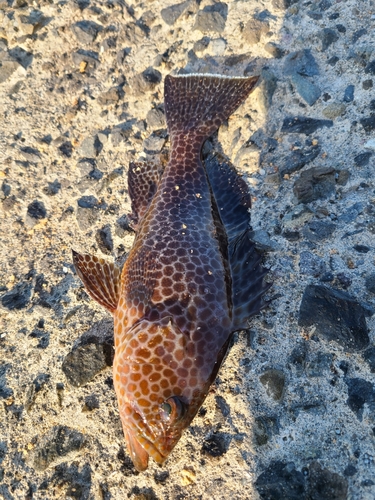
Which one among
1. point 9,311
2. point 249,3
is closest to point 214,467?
point 9,311

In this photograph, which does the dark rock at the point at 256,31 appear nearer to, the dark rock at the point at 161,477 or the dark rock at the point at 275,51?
the dark rock at the point at 275,51

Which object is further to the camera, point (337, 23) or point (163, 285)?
point (337, 23)

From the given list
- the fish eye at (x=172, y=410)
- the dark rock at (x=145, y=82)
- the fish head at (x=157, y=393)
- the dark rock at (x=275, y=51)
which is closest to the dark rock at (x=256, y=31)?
the dark rock at (x=275, y=51)

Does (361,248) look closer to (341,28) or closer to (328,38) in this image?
(328,38)

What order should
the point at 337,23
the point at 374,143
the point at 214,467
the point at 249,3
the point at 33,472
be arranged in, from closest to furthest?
the point at 214,467 → the point at 33,472 → the point at 374,143 → the point at 337,23 → the point at 249,3

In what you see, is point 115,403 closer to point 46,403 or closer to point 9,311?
point 46,403

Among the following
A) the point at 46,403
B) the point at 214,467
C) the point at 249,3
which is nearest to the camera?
the point at 214,467

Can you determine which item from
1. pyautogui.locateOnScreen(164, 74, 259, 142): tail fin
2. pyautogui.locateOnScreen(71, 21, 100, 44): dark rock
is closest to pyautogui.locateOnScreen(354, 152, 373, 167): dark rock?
pyautogui.locateOnScreen(164, 74, 259, 142): tail fin
